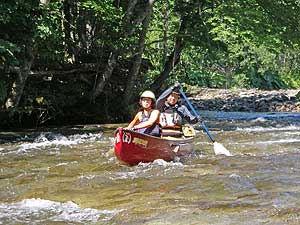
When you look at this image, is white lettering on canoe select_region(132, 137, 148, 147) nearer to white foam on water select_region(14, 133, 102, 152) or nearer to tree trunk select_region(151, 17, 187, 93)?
white foam on water select_region(14, 133, 102, 152)

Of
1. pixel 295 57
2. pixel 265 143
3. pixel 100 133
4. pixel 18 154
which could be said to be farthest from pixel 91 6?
pixel 295 57

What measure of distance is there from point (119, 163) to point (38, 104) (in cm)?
729

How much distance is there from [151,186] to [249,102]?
22.3m

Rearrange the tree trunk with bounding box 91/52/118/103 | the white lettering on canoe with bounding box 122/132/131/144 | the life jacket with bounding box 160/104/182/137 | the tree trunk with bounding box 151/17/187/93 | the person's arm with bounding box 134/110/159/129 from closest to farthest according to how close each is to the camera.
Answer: the white lettering on canoe with bounding box 122/132/131/144 → the person's arm with bounding box 134/110/159/129 → the life jacket with bounding box 160/104/182/137 → the tree trunk with bounding box 91/52/118/103 → the tree trunk with bounding box 151/17/187/93

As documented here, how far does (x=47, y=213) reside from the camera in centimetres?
548

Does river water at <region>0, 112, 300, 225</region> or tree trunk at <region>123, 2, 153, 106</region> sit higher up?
tree trunk at <region>123, 2, 153, 106</region>

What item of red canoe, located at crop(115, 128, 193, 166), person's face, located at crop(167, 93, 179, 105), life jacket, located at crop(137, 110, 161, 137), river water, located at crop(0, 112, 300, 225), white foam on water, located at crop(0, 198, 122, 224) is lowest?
white foam on water, located at crop(0, 198, 122, 224)

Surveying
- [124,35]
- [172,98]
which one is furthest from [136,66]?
[172,98]

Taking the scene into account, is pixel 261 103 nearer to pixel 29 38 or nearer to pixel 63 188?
pixel 29 38

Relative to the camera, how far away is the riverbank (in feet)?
86.9

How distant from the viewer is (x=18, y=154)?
1054 centimetres

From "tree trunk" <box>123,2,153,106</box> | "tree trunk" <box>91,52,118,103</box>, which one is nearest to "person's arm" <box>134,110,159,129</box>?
"tree trunk" <box>91,52,118,103</box>

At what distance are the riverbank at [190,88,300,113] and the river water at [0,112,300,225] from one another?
594 inches

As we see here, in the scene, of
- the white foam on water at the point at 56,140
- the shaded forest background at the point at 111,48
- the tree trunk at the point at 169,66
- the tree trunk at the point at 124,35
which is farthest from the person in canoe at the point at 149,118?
the tree trunk at the point at 169,66
